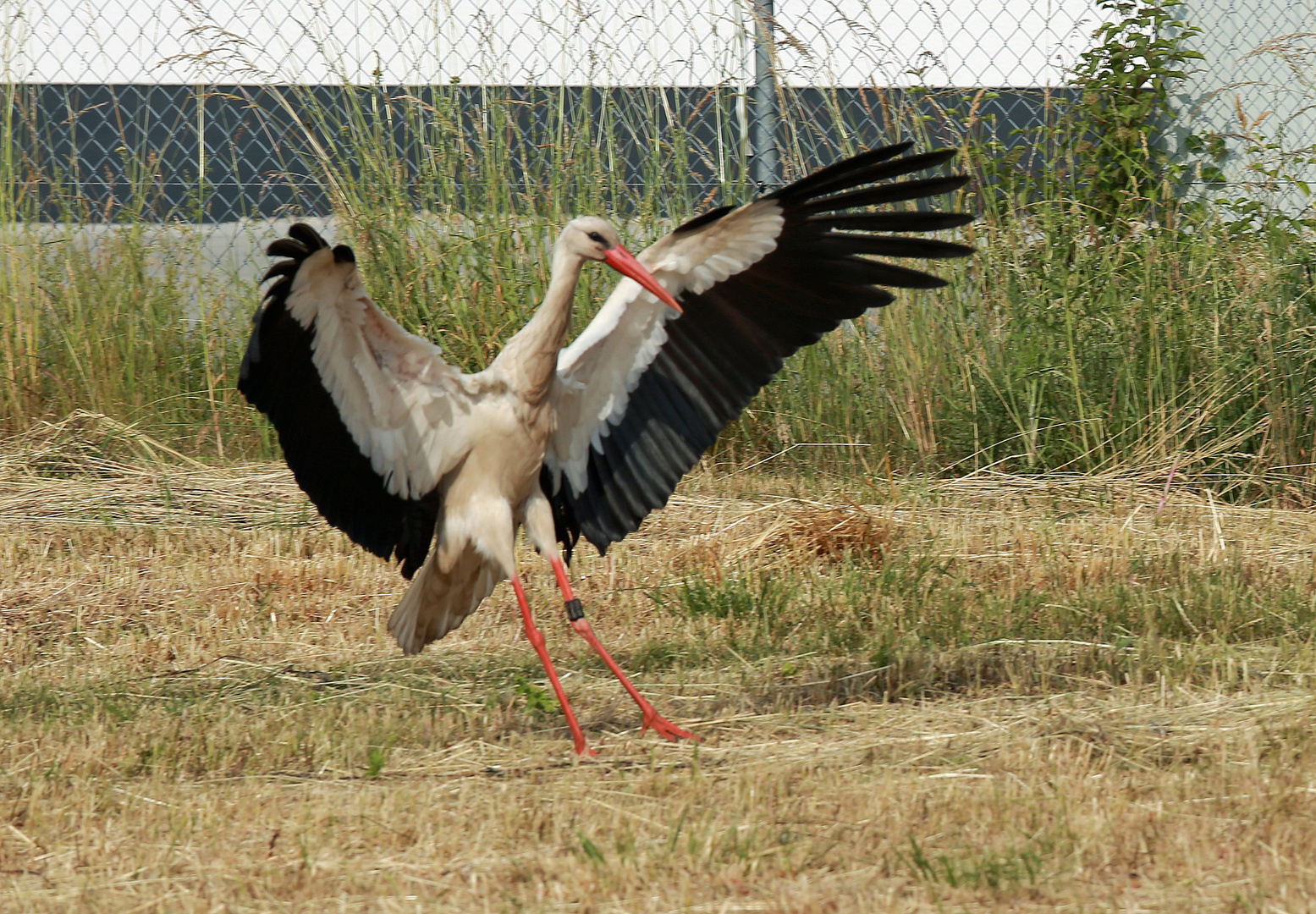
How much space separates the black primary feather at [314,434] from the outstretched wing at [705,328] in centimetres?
41

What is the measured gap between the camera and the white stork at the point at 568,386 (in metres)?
3.30

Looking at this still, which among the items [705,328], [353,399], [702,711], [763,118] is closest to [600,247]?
[705,328]

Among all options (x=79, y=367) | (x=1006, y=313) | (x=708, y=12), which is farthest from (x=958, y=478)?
(x=79, y=367)

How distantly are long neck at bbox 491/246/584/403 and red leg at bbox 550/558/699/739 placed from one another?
0.46 metres

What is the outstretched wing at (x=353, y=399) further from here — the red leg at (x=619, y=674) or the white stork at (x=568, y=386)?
the red leg at (x=619, y=674)

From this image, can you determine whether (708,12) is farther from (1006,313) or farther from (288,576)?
(288,576)

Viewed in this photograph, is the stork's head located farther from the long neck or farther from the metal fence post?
the metal fence post

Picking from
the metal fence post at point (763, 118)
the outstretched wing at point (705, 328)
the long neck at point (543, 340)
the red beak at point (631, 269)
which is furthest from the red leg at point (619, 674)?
the metal fence post at point (763, 118)

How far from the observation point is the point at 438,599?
3613 millimetres

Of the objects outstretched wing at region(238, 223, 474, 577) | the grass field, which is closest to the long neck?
outstretched wing at region(238, 223, 474, 577)

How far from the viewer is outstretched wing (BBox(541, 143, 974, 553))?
3.46m

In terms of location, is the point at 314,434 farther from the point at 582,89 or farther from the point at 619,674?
the point at 582,89

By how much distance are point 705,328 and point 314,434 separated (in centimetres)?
102

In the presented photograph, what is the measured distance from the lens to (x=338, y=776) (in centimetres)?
288
